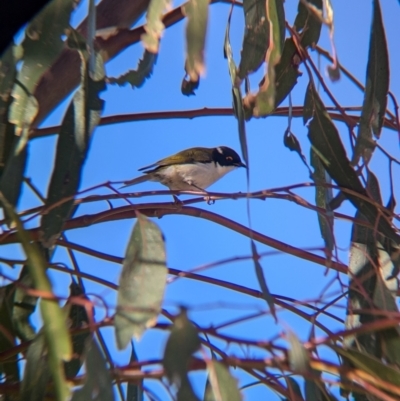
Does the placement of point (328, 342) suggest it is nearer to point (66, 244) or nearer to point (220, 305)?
point (220, 305)

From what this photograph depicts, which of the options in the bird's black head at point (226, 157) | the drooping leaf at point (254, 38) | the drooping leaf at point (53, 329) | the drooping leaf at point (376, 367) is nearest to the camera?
the drooping leaf at point (53, 329)

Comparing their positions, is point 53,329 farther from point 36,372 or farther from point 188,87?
point 188,87

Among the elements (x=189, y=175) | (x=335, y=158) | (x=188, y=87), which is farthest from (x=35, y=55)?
(x=189, y=175)

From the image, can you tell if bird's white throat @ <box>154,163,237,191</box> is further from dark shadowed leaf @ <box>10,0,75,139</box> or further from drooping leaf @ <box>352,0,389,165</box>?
dark shadowed leaf @ <box>10,0,75,139</box>

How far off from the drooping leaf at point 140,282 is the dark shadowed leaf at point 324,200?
41 cm

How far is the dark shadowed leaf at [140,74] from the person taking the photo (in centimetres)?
216

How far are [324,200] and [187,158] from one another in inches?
105

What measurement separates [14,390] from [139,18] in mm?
1444

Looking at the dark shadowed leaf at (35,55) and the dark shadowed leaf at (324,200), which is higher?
the dark shadowed leaf at (35,55)

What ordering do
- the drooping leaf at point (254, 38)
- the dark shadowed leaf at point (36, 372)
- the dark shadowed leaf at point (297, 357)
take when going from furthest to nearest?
the drooping leaf at point (254, 38) → the dark shadowed leaf at point (36, 372) → the dark shadowed leaf at point (297, 357)

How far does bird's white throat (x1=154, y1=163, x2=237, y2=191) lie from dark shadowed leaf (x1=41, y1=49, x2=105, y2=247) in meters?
2.70

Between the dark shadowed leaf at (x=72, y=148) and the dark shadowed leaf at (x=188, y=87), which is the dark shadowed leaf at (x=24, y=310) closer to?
the dark shadowed leaf at (x=72, y=148)

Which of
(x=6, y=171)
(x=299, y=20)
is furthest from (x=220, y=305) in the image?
(x=299, y=20)

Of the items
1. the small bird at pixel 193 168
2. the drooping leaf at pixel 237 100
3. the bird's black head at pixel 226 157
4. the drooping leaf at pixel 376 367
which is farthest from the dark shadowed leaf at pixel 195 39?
the bird's black head at pixel 226 157
